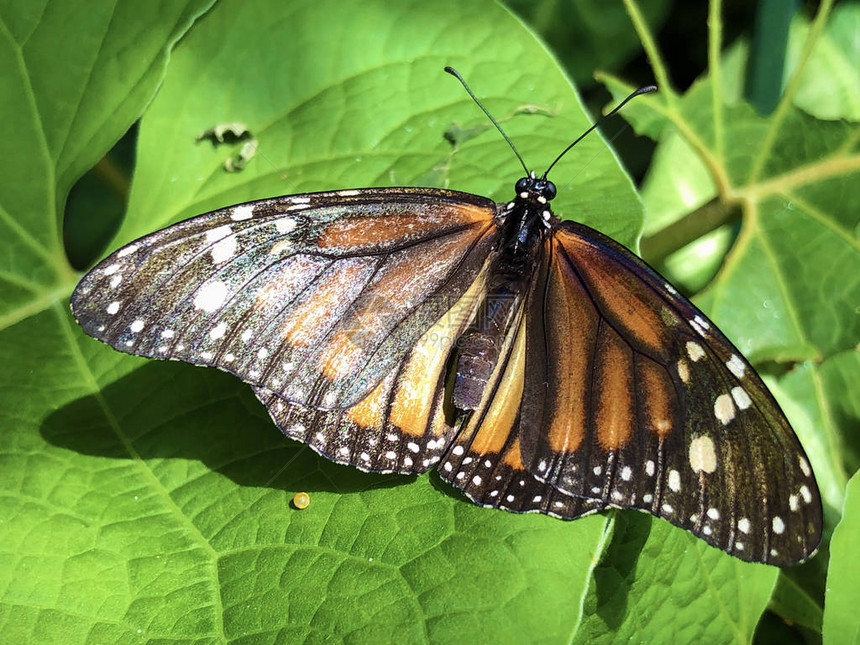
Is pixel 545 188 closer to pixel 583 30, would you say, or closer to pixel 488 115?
pixel 488 115

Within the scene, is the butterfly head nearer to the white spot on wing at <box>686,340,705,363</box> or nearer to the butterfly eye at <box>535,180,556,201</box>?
the butterfly eye at <box>535,180,556,201</box>

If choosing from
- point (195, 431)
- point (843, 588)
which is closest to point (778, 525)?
point (843, 588)

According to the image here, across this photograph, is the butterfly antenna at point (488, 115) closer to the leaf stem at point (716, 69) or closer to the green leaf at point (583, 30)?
the leaf stem at point (716, 69)

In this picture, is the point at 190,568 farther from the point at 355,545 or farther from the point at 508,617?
the point at 508,617

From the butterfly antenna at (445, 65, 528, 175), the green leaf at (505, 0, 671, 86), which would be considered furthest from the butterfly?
the green leaf at (505, 0, 671, 86)

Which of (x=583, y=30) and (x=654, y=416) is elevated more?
(x=583, y=30)

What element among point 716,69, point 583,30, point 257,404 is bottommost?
point 257,404
